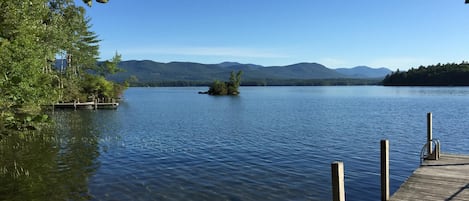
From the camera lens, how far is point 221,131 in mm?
31656

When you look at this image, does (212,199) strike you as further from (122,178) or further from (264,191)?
(122,178)

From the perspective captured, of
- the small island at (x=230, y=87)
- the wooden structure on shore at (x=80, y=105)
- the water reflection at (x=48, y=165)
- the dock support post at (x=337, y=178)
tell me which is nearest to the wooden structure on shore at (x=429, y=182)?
the dock support post at (x=337, y=178)

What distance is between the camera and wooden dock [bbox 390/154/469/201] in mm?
10156

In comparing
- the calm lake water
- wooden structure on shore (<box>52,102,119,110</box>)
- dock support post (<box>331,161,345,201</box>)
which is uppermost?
dock support post (<box>331,161,345,201</box>)

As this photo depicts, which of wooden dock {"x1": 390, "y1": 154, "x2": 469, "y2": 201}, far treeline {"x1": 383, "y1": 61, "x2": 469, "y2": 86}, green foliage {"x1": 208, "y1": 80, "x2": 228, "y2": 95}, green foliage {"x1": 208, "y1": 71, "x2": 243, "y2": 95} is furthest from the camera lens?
far treeline {"x1": 383, "y1": 61, "x2": 469, "y2": 86}

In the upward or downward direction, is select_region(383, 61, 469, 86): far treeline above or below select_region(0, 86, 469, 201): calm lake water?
above

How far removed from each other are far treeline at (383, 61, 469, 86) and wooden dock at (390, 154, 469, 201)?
17882cm

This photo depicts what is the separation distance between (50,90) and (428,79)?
195248 mm

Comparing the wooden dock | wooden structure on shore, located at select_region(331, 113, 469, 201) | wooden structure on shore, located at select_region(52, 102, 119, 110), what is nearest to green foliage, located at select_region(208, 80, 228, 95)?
wooden structure on shore, located at select_region(52, 102, 119, 110)

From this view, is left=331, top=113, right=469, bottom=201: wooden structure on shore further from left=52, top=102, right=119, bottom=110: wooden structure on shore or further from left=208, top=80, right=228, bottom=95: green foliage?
left=208, top=80, right=228, bottom=95: green foliage

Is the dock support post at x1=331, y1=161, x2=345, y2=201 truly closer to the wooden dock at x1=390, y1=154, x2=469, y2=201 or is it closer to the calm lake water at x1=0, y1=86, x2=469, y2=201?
the wooden dock at x1=390, y1=154, x2=469, y2=201

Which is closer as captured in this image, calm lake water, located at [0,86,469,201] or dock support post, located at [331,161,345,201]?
dock support post, located at [331,161,345,201]

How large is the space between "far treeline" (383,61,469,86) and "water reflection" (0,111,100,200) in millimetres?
180042

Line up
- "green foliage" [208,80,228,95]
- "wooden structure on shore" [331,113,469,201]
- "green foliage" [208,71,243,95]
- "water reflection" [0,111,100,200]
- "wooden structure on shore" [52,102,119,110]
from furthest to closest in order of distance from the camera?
"green foliage" [208,80,228,95], "green foliage" [208,71,243,95], "wooden structure on shore" [52,102,119,110], "water reflection" [0,111,100,200], "wooden structure on shore" [331,113,469,201]
